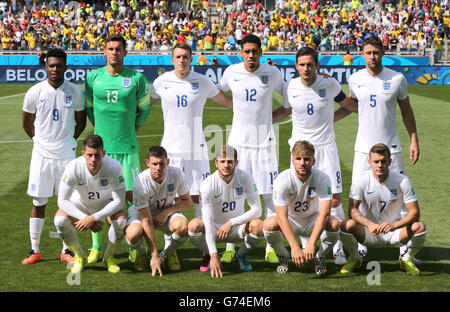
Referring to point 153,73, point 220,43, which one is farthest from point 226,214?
point 220,43

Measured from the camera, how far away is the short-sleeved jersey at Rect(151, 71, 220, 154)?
24.1 ft

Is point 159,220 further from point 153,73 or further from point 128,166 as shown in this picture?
point 153,73

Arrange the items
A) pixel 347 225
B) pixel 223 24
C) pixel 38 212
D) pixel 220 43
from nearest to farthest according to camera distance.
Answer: pixel 347 225 < pixel 38 212 < pixel 220 43 < pixel 223 24

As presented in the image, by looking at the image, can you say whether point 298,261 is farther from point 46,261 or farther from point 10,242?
point 10,242

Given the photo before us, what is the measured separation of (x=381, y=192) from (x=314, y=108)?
3.94ft

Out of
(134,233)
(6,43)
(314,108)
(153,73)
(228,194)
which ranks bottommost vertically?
(134,233)

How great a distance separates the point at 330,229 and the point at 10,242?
3.84m

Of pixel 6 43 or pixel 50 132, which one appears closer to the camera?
pixel 50 132

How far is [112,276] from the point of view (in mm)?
6504

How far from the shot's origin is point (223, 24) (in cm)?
4125

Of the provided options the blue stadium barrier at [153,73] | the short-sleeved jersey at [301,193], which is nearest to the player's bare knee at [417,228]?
the short-sleeved jersey at [301,193]

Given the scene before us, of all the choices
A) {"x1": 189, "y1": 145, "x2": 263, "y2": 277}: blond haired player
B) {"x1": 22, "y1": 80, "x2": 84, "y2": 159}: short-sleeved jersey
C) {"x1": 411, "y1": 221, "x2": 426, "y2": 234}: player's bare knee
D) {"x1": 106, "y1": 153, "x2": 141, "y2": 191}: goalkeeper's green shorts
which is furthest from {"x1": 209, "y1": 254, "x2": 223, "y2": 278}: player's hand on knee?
{"x1": 22, "y1": 80, "x2": 84, "y2": 159}: short-sleeved jersey

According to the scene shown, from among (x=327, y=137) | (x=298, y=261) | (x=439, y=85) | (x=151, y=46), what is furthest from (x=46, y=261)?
(x=151, y=46)

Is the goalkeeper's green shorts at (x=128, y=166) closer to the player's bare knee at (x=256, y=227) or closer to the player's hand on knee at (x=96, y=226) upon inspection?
the player's hand on knee at (x=96, y=226)
